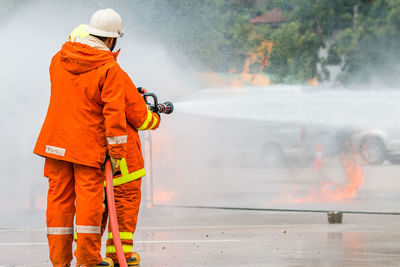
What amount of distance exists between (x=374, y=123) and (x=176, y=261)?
34.6 feet

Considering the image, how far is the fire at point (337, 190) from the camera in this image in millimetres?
13211

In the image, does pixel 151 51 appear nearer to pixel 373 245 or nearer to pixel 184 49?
pixel 184 49

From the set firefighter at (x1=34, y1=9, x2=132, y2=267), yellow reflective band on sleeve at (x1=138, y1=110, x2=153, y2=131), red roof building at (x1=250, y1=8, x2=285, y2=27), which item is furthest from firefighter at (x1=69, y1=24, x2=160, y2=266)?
red roof building at (x1=250, y1=8, x2=285, y2=27)

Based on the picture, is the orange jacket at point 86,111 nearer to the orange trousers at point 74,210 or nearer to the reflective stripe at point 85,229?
the orange trousers at point 74,210

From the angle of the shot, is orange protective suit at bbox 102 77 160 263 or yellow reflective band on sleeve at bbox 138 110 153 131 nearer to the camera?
orange protective suit at bbox 102 77 160 263

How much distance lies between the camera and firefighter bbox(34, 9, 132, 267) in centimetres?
548

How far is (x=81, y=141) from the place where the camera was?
5500mm

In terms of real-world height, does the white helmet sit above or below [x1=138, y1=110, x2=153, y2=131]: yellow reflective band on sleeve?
above

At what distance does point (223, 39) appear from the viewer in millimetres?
19266

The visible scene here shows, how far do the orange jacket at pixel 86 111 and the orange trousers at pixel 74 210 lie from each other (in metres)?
0.11

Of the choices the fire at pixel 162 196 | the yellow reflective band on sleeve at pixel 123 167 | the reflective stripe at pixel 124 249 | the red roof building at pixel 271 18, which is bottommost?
the fire at pixel 162 196

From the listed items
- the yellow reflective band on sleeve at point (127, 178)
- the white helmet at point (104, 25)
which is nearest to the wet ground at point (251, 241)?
the yellow reflective band on sleeve at point (127, 178)

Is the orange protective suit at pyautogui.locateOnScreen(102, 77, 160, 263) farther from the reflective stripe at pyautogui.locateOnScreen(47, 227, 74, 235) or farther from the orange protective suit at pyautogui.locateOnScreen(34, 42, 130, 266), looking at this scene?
the reflective stripe at pyautogui.locateOnScreen(47, 227, 74, 235)

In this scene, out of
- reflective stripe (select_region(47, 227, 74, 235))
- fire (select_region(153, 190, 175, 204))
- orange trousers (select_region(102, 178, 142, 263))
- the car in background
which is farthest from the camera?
the car in background
